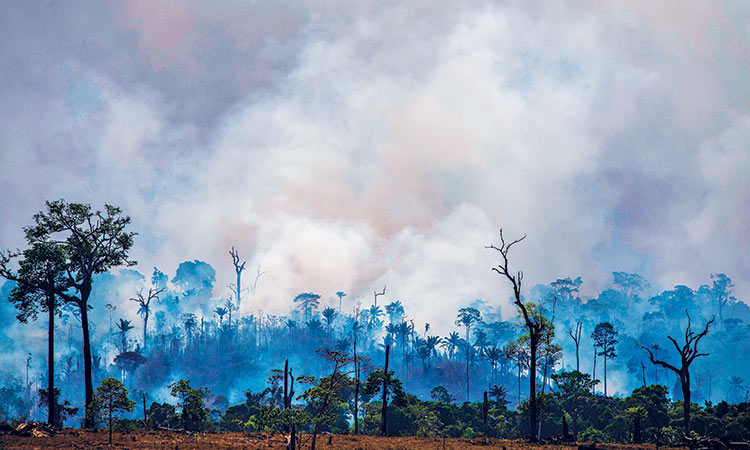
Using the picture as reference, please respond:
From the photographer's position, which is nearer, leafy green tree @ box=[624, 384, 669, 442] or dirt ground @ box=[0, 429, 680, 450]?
dirt ground @ box=[0, 429, 680, 450]

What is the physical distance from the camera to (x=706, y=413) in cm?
6103

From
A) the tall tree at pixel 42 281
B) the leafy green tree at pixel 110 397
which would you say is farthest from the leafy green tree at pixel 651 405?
the tall tree at pixel 42 281

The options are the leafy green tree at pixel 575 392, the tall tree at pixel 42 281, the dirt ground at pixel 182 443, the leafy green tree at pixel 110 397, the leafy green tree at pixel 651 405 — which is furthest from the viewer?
the leafy green tree at pixel 575 392

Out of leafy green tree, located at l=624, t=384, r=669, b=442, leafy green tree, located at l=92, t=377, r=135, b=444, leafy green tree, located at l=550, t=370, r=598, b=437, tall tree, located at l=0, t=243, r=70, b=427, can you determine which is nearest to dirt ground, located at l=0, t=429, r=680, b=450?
leafy green tree, located at l=92, t=377, r=135, b=444

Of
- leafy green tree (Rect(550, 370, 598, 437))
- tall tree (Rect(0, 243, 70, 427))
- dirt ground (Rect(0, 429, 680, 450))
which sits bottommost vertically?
leafy green tree (Rect(550, 370, 598, 437))

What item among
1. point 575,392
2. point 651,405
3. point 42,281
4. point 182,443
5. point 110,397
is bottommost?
point 575,392

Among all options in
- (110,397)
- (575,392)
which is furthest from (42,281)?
(575,392)

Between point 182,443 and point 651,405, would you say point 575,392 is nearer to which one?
point 651,405

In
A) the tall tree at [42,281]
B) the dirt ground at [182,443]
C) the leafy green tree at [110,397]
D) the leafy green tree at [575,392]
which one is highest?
the tall tree at [42,281]

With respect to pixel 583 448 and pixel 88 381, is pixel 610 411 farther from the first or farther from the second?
pixel 88 381

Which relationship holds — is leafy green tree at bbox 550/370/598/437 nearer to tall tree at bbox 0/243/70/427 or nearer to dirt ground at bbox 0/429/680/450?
dirt ground at bbox 0/429/680/450

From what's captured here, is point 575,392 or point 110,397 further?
point 575,392

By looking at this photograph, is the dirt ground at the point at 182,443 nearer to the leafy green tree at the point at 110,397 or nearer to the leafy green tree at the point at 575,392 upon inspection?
the leafy green tree at the point at 110,397

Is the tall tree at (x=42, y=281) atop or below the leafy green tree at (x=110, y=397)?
atop
